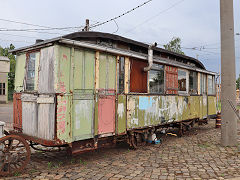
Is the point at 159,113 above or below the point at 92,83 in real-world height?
below

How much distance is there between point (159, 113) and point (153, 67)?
68.4 inches

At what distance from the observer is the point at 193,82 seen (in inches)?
389

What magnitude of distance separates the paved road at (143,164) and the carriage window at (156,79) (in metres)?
2.12

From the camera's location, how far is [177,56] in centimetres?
952

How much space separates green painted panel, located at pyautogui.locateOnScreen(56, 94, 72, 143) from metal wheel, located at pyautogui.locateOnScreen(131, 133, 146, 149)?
8.35ft

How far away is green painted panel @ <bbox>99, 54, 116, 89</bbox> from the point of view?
18.5 ft

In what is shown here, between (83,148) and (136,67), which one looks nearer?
(83,148)

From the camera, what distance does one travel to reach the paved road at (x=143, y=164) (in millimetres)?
4551

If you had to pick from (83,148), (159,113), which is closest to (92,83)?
(83,148)

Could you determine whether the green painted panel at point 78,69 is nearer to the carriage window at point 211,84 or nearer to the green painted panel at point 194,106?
the green painted panel at point 194,106

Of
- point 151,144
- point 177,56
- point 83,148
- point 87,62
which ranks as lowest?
point 151,144

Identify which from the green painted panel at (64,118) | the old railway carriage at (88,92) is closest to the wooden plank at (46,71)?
the old railway carriage at (88,92)

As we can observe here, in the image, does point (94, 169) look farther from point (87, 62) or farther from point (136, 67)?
point (136, 67)

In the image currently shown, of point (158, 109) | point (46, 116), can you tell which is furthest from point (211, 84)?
point (46, 116)
